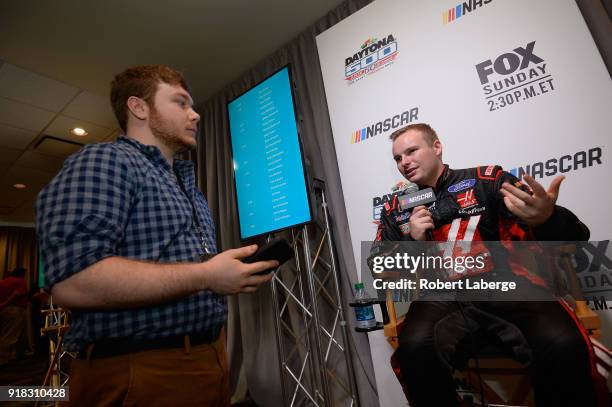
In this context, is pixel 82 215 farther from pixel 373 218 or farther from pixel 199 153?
pixel 199 153

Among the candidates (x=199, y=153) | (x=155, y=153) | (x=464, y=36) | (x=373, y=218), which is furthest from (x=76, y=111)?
(x=464, y=36)

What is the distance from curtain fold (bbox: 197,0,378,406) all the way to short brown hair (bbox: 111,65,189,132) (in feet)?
3.80

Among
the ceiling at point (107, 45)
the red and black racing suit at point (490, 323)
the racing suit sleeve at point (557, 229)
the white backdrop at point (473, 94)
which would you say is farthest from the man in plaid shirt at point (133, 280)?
the ceiling at point (107, 45)

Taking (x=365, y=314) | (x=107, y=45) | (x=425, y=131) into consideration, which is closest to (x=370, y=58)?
(x=425, y=131)

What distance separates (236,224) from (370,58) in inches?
75.9

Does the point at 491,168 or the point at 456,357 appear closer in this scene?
the point at 456,357

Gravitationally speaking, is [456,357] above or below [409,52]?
below

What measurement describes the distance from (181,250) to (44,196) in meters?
0.36

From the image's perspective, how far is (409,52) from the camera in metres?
2.04

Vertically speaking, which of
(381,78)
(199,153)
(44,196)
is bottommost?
(44,196)

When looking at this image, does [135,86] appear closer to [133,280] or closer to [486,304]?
[133,280]

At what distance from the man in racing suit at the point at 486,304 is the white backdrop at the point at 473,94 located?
0.68 ft

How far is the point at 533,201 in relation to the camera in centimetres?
120

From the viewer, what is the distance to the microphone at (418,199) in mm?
1612
